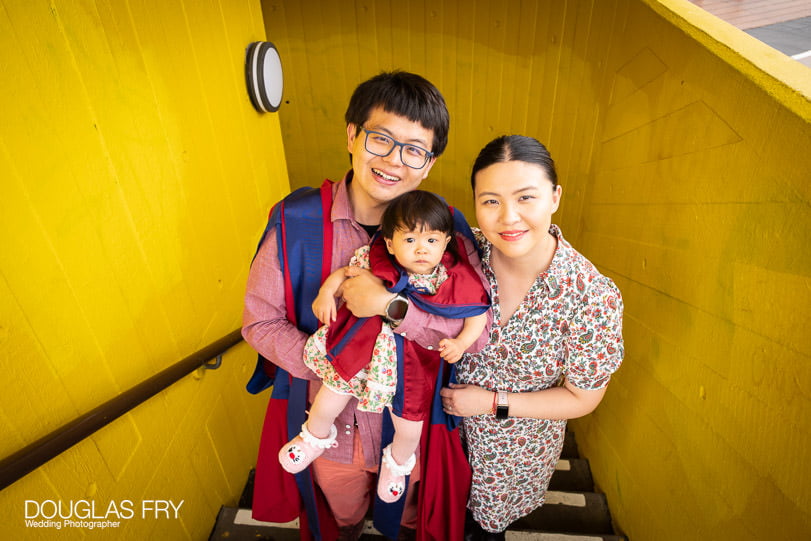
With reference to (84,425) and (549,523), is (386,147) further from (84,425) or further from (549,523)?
(549,523)

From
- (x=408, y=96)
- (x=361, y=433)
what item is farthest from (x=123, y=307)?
(x=408, y=96)

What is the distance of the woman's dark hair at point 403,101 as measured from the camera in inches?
49.3

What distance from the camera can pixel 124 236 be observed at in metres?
1.33

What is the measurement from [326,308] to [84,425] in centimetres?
74

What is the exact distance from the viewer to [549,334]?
4.42ft

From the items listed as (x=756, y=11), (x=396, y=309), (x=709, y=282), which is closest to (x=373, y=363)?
(x=396, y=309)

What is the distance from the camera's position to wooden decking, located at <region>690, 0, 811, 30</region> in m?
2.22

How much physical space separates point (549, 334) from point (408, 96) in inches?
35.4

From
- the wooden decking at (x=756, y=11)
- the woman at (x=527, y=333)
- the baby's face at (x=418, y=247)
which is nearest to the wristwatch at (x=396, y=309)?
the baby's face at (x=418, y=247)

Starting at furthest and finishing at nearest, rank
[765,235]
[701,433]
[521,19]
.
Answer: [521,19] → [701,433] → [765,235]

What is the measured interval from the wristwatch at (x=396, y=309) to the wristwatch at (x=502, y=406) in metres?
0.49

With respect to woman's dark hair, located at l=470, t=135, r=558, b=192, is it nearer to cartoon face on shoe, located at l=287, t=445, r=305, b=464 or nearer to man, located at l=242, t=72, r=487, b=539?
man, located at l=242, t=72, r=487, b=539

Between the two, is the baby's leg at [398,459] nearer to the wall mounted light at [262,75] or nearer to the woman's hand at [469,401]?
the woman's hand at [469,401]

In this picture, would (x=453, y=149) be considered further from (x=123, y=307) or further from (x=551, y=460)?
(x=123, y=307)
